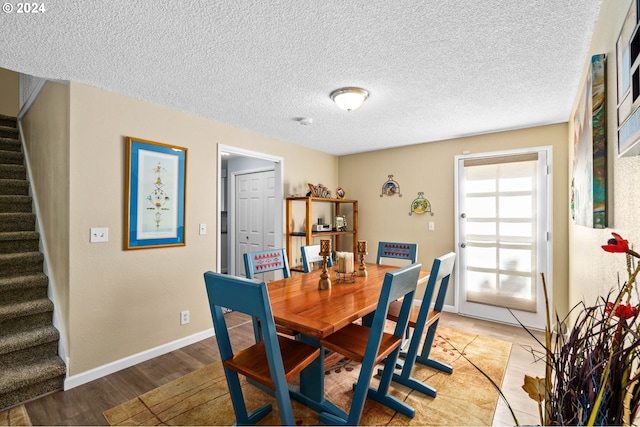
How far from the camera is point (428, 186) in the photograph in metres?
4.11

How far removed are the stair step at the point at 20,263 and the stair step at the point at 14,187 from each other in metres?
0.84

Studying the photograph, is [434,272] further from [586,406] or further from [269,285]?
[586,406]

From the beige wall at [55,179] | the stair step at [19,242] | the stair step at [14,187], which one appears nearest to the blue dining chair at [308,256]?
the beige wall at [55,179]

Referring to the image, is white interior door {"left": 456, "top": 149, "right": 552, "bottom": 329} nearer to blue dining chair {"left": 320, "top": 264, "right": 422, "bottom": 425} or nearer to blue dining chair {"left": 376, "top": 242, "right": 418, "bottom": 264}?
Answer: blue dining chair {"left": 376, "top": 242, "right": 418, "bottom": 264}

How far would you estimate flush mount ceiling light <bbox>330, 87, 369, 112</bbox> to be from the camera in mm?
2380

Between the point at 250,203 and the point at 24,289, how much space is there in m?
2.79

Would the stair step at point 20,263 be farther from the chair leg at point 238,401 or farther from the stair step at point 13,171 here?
the chair leg at point 238,401

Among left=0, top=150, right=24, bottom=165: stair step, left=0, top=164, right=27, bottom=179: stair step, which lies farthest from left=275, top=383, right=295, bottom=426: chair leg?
left=0, top=150, right=24, bottom=165: stair step

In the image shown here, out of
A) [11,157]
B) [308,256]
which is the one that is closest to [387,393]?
[308,256]

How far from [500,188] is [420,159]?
1.03m

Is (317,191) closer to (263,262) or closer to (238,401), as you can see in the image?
(263,262)

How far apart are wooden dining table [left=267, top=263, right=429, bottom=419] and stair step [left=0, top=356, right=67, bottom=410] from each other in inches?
64.6

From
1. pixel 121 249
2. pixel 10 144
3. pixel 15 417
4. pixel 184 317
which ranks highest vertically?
pixel 10 144

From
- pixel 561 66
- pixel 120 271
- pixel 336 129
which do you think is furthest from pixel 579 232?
pixel 120 271
